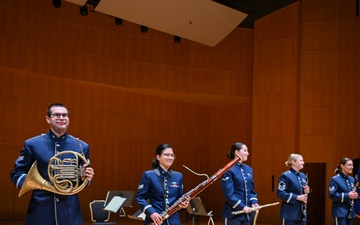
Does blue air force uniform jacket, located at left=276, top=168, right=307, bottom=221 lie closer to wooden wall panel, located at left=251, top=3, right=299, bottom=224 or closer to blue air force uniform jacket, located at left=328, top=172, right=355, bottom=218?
blue air force uniform jacket, located at left=328, top=172, right=355, bottom=218

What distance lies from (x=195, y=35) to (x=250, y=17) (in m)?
2.27

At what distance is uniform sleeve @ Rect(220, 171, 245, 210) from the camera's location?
6.30 meters

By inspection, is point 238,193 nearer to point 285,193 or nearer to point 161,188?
point 285,193

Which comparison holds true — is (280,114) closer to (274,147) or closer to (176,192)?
(274,147)

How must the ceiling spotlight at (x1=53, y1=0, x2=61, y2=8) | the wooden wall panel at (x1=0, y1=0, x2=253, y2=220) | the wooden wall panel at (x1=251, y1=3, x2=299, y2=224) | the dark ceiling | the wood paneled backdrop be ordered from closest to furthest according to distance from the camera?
1. the ceiling spotlight at (x1=53, y1=0, x2=61, y2=8)
2. the wooden wall panel at (x1=0, y1=0, x2=253, y2=220)
3. the wood paneled backdrop
4. the wooden wall panel at (x1=251, y1=3, x2=299, y2=224)
5. the dark ceiling

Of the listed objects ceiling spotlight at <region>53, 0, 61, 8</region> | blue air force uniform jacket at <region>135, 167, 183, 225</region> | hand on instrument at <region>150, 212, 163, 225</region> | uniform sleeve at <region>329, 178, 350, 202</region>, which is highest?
ceiling spotlight at <region>53, 0, 61, 8</region>

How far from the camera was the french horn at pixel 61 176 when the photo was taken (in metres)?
3.72

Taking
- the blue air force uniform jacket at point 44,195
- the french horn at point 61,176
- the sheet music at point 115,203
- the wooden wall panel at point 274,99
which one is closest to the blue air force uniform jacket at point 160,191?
the blue air force uniform jacket at point 44,195

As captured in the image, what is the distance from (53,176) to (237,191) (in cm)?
323

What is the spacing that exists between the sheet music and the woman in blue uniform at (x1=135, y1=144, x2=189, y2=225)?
2.55 m

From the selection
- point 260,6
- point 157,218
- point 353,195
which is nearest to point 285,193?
point 353,195

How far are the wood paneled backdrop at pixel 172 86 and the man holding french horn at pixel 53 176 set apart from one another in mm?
8704

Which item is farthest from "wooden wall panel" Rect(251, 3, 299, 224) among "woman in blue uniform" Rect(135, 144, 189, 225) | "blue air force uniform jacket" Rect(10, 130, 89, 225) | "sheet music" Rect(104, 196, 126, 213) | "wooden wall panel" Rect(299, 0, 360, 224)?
"blue air force uniform jacket" Rect(10, 130, 89, 225)

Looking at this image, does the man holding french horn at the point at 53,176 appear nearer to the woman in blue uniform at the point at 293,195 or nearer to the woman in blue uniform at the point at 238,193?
the woman in blue uniform at the point at 238,193
